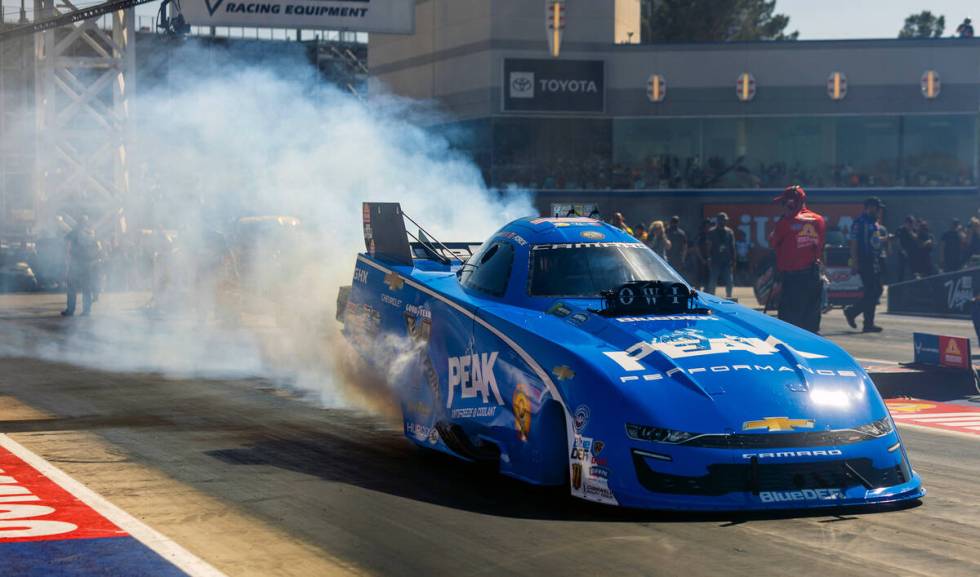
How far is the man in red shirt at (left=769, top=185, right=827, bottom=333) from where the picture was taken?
13.8 metres

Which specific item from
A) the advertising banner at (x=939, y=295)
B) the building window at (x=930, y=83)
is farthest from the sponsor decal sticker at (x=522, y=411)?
the building window at (x=930, y=83)

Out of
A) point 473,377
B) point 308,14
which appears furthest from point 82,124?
point 473,377

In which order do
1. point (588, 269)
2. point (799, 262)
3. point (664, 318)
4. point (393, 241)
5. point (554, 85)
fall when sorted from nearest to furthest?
point (664, 318) < point (588, 269) < point (393, 241) < point (799, 262) < point (554, 85)

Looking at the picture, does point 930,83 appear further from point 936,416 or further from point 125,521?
point 125,521

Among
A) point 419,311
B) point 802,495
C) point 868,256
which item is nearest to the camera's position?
point 802,495

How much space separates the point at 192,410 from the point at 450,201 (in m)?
5.06

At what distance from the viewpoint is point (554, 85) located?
39.5m

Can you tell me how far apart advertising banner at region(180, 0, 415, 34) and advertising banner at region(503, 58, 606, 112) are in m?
5.10

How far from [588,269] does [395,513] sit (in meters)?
2.32

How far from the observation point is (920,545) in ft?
20.3

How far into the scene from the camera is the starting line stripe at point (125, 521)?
5.95 metres

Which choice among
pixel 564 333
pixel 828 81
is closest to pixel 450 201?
pixel 564 333

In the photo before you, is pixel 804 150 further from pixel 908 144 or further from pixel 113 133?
pixel 113 133

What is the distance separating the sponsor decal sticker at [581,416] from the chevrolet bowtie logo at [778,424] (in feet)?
2.58
